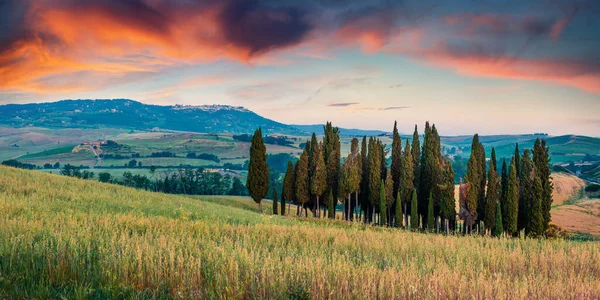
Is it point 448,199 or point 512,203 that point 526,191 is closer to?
Result: point 512,203

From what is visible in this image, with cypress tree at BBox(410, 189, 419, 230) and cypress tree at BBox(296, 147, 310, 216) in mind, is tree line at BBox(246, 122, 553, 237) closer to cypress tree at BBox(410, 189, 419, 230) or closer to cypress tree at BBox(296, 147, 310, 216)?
cypress tree at BBox(296, 147, 310, 216)

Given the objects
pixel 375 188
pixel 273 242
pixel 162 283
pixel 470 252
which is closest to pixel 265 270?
pixel 162 283

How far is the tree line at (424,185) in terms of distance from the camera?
51750mm

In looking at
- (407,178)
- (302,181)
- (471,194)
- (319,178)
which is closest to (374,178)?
(407,178)

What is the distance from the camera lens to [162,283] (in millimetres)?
6609

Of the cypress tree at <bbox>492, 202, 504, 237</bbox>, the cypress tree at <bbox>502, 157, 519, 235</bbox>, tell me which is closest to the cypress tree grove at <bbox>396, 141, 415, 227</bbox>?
the cypress tree at <bbox>492, 202, 504, 237</bbox>

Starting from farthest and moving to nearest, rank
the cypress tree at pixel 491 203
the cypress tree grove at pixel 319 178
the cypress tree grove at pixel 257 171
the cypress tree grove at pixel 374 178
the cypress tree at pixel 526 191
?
the cypress tree grove at pixel 374 178 < the cypress tree grove at pixel 319 178 < the cypress tree grove at pixel 257 171 < the cypress tree at pixel 491 203 < the cypress tree at pixel 526 191

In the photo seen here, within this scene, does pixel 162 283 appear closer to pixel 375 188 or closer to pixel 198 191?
pixel 375 188

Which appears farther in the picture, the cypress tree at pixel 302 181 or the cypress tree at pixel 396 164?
the cypress tree at pixel 396 164

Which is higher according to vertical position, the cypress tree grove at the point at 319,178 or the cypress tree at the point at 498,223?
the cypress tree grove at the point at 319,178

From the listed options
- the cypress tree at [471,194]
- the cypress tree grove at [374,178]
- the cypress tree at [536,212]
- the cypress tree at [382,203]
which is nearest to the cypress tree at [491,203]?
the cypress tree at [471,194]

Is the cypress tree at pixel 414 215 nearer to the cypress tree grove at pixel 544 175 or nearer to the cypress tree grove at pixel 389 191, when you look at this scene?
the cypress tree grove at pixel 389 191

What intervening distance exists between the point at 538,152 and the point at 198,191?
95.4m

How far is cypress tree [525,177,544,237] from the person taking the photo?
49906 millimetres
